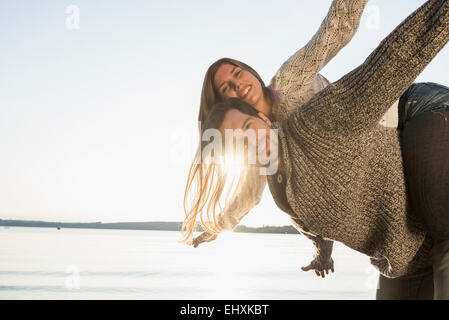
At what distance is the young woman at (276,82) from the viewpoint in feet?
5.90

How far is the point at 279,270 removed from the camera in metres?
11.4

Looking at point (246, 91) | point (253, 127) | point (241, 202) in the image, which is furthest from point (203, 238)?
point (253, 127)

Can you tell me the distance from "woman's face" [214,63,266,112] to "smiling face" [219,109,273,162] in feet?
0.90

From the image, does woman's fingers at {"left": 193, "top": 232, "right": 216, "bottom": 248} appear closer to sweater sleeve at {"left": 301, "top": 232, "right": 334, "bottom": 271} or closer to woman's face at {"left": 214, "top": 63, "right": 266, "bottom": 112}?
sweater sleeve at {"left": 301, "top": 232, "right": 334, "bottom": 271}

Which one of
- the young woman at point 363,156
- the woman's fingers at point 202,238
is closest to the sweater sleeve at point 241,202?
the woman's fingers at point 202,238

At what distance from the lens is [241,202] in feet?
6.69

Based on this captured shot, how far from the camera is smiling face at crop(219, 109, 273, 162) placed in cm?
154

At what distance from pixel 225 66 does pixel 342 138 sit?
0.64 metres

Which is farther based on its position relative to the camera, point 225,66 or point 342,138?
point 225,66

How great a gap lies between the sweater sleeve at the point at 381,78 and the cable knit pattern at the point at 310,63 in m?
0.39

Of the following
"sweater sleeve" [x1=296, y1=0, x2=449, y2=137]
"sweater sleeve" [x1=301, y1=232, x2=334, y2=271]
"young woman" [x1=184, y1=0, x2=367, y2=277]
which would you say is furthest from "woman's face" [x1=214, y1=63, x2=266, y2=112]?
"sweater sleeve" [x1=301, y1=232, x2=334, y2=271]

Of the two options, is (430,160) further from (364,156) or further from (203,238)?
(203,238)
